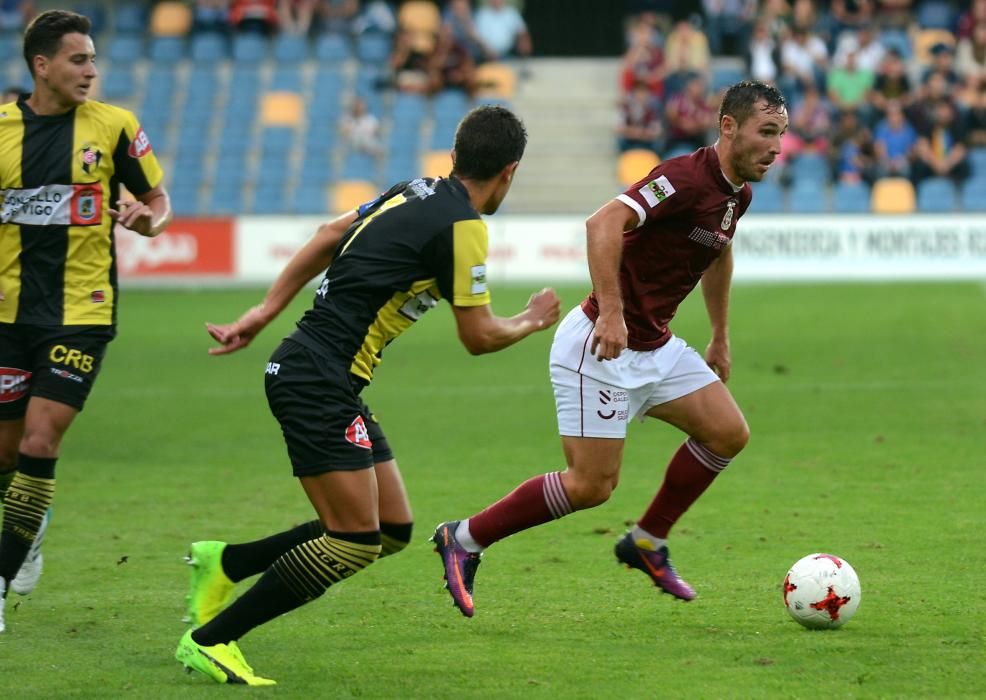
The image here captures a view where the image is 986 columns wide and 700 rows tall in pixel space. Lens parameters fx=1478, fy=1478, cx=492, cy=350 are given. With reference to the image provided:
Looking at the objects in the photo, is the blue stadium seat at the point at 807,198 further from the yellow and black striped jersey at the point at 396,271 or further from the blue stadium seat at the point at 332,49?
the yellow and black striped jersey at the point at 396,271

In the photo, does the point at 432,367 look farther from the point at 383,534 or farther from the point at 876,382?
the point at 383,534

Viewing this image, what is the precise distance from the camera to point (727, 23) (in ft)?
90.0

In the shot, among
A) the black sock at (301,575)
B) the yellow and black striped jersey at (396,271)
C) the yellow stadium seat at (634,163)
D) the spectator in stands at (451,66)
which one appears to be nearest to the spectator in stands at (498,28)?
the spectator in stands at (451,66)

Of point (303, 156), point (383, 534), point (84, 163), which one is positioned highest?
point (84, 163)

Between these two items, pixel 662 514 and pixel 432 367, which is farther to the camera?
pixel 432 367

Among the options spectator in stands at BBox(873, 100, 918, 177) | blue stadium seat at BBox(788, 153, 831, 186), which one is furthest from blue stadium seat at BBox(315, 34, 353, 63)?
spectator in stands at BBox(873, 100, 918, 177)

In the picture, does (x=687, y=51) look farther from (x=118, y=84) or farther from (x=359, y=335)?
(x=359, y=335)

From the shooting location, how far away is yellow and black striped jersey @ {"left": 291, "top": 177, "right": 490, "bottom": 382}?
4.91m

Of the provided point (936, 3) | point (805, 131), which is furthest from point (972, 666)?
point (936, 3)

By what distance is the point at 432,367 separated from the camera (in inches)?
563

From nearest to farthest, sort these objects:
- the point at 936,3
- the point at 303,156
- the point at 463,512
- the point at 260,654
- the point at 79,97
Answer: the point at 260,654
the point at 79,97
the point at 463,512
the point at 303,156
the point at 936,3

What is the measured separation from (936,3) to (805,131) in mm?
5577

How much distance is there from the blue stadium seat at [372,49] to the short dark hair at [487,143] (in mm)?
23374

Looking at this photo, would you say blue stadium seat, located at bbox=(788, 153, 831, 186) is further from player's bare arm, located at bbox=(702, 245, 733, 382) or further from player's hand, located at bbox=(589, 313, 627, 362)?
player's hand, located at bbox=(589, 313, 627, 362)
